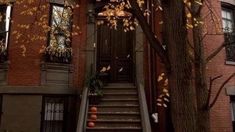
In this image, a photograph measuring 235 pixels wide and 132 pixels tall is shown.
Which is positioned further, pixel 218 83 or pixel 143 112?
pixel 218 83

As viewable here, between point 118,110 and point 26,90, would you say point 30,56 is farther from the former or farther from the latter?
point 118,110

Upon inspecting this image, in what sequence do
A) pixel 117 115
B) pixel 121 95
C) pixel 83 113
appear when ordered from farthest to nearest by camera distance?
pixel 121 95
pixel 117 115
pixel 83 113

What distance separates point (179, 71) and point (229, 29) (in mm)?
8834

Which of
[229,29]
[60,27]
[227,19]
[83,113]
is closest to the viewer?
[83,113]

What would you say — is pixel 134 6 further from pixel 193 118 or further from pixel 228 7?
pixel 228 7

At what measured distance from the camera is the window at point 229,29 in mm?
11703

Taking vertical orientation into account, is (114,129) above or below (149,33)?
below

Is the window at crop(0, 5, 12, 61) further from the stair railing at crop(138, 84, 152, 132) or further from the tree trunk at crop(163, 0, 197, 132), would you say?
the tree trunk at crop(163, 0, 197, 132)

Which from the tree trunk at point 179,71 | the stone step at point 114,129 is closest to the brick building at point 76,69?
the stone step at point 114,129

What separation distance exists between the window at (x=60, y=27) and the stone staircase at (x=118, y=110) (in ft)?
7.47

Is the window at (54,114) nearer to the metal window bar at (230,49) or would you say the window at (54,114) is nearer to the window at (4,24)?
the window at (4,24)

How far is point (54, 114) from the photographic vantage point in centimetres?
1095

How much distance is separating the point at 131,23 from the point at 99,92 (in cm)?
314

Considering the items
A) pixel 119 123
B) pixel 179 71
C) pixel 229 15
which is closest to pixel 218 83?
pixel 229 15
